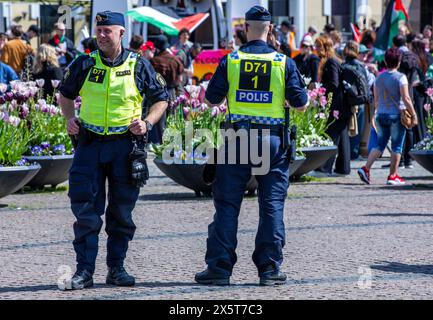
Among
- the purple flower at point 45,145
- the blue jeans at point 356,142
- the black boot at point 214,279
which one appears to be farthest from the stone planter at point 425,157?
the black boot at point 214,279

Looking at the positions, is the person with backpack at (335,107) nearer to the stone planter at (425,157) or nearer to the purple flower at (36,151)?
the stone planter at (425,157)

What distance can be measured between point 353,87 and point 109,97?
840cm

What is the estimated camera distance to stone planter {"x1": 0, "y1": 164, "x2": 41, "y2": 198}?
11.8 m

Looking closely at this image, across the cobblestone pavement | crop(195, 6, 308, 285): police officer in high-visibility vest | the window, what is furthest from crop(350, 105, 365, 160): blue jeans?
the window

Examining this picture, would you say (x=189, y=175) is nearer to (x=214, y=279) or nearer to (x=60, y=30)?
(x=214, y=279)

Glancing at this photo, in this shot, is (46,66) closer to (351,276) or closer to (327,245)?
(327,245)

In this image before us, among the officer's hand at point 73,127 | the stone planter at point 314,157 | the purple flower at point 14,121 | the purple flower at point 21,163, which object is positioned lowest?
the stone planter at point 314,157

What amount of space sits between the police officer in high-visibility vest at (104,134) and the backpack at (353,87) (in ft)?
26.8

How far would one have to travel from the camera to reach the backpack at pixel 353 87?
51.6 ft

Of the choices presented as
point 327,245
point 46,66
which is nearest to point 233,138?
point 327,245

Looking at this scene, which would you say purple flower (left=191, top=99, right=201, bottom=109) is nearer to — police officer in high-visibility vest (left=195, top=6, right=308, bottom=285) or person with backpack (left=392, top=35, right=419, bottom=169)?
person with backpack (left=392, top=35, right=419, bottom=169)

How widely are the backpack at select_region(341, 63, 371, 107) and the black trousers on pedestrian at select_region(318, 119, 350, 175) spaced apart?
284mm

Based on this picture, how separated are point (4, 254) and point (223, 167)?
84.0 inches
